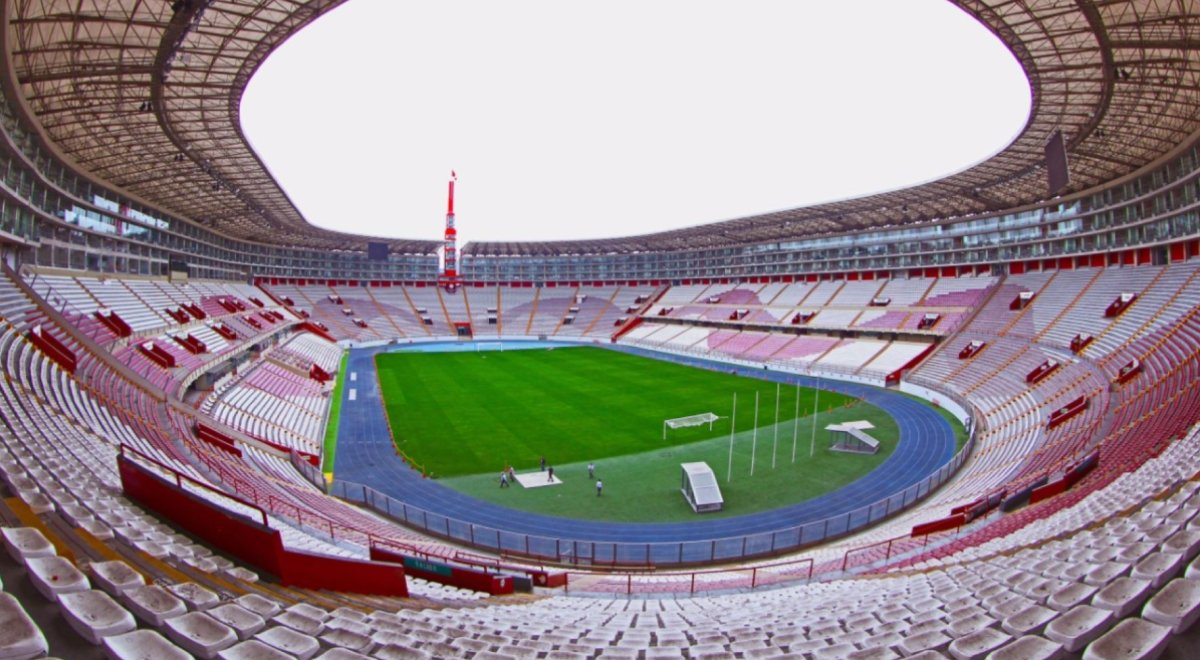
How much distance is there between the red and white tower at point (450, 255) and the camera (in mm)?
79125

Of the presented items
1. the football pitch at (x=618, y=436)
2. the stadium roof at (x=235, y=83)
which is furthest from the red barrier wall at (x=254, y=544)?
the stadium roof at (x=235, y=83)

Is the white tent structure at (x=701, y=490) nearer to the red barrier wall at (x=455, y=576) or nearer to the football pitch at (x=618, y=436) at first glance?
the football pitch at (x=618, y=436)

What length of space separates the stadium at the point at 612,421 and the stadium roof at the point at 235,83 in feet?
0.57

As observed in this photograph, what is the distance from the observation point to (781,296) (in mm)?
62125

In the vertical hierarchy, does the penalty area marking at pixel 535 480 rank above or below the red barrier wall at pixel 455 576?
below

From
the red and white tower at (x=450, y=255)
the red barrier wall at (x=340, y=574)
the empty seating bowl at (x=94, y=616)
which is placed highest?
the red and white tower at (x=450, y=255)

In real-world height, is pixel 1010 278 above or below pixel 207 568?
above

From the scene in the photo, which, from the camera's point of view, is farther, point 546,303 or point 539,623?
point 546,303

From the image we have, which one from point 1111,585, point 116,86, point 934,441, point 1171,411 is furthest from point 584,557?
point 116,86

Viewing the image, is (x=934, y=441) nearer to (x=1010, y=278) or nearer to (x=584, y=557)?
(x=584, y=557)

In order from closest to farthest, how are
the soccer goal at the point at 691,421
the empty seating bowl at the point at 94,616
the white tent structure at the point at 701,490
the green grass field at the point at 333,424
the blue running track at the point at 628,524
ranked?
the empty seating bowl at the point at 94,616
the blue running track at the point at 628,524
the white tent structure at the point at 701,490
the green grass field at the point at 333,424
the soccer goal at the point at 691,421

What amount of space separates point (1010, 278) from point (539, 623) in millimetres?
50767

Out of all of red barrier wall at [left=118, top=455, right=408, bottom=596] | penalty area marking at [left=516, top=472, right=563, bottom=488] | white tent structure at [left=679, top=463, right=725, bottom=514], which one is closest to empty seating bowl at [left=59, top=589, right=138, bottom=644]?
red barrier wall at [left=118, top=455, right=408, bottom=596]

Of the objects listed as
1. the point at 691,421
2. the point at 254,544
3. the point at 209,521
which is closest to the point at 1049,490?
the point at 691,421
